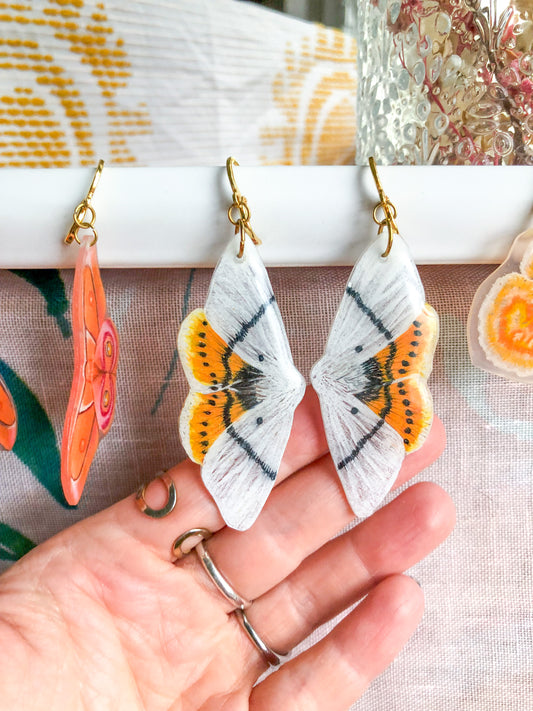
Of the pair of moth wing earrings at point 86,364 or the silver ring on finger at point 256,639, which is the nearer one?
the pair of moth wing earrings at point 86,364

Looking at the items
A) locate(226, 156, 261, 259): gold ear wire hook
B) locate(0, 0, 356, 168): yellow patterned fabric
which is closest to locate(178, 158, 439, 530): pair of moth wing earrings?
locate(226, 156, 261, 259): gold ear wire hook

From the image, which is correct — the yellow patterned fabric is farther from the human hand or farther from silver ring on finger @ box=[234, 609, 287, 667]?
silver ring on finger @ box=[234, 609, 287, 667]

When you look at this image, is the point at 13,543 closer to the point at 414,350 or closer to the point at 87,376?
the point at 87,376

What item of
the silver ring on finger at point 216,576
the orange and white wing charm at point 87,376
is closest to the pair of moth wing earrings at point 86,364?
the orange and white wing charm at point 87,376

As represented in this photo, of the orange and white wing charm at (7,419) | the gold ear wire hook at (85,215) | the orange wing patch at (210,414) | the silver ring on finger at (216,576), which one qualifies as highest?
the gold ear wire hook at (85,215)

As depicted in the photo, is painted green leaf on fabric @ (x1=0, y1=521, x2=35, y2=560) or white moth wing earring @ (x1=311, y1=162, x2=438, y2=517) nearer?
white moth wing earring @ (x1=311, y1=162, x2=438, y2=517)

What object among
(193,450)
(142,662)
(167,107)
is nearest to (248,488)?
(193,450)

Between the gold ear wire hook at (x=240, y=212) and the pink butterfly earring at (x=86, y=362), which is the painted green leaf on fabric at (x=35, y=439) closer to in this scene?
the pink butterfly earring at (x=86, y=362)
